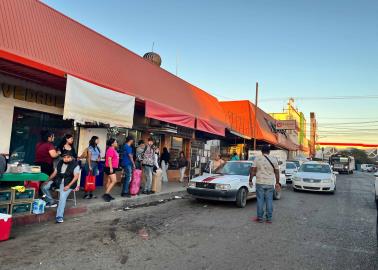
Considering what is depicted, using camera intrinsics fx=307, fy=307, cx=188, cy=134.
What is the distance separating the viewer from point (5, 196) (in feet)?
20.4

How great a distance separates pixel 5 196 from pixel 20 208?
0.44 meters

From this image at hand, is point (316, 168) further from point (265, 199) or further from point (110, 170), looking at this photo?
point (110, 170)

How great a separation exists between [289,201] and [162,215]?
5566 mm

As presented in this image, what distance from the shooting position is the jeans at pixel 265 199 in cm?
744

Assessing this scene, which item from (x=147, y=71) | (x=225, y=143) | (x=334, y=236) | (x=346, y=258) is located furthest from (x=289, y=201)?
(x=225, y=143)

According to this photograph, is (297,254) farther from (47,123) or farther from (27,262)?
(47,123)

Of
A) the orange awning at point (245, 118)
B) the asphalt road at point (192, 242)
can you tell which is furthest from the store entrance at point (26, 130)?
the orange awning at point (245, 118)

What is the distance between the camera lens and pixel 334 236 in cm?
636

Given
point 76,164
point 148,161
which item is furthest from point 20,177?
point 148,161

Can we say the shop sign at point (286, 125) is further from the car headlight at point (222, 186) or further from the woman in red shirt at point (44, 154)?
the woman in red shirt at point (44, 154)

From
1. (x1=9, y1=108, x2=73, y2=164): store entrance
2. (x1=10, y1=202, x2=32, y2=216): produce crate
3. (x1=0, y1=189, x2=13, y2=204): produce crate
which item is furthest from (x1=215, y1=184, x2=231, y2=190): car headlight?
(x1=9, y1=108, x2=73, y2=164): store entrance

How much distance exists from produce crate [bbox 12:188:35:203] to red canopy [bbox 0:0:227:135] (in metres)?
2.76

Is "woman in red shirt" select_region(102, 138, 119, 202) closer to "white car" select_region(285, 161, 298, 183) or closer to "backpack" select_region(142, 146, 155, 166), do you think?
"backpack" select_region(142, 146, 155, 166)

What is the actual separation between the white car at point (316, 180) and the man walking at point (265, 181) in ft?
23.3
